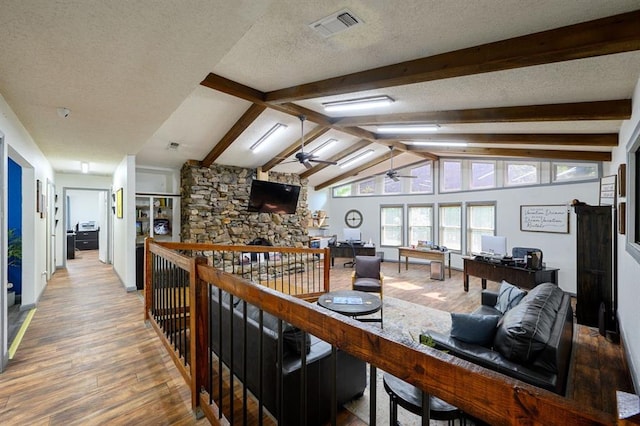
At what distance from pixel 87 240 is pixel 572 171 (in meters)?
14.7

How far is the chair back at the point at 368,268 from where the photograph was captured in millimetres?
5465

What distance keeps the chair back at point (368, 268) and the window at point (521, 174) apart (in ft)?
13.7

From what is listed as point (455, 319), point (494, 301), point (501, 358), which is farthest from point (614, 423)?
point (494, 301)

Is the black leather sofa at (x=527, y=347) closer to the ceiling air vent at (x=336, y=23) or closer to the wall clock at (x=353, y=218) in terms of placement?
the ceiling air vent at (x=336, y=23)

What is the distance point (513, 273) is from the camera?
16.9ft

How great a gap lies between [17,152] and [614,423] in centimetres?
481

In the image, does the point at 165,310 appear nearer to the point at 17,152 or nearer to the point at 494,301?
the point at 17,152

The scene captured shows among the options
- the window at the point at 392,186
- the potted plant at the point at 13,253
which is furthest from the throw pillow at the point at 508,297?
the potted plant at the point at 13,253

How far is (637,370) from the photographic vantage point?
252 cm

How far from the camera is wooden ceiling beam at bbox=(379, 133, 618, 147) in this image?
13.0 feet

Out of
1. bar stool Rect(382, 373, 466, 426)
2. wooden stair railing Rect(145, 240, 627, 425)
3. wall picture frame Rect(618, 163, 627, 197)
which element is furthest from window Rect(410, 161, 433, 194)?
wooden stair railing Rect(145, 240, 627, 425)

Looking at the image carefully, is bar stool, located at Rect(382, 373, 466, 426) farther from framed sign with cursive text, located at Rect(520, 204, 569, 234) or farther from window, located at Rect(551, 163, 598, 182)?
window, located at Rect(551, 163, 598, 182)

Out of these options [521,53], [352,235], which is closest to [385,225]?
[352,235]

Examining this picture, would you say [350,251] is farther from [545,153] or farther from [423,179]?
[545,153]
